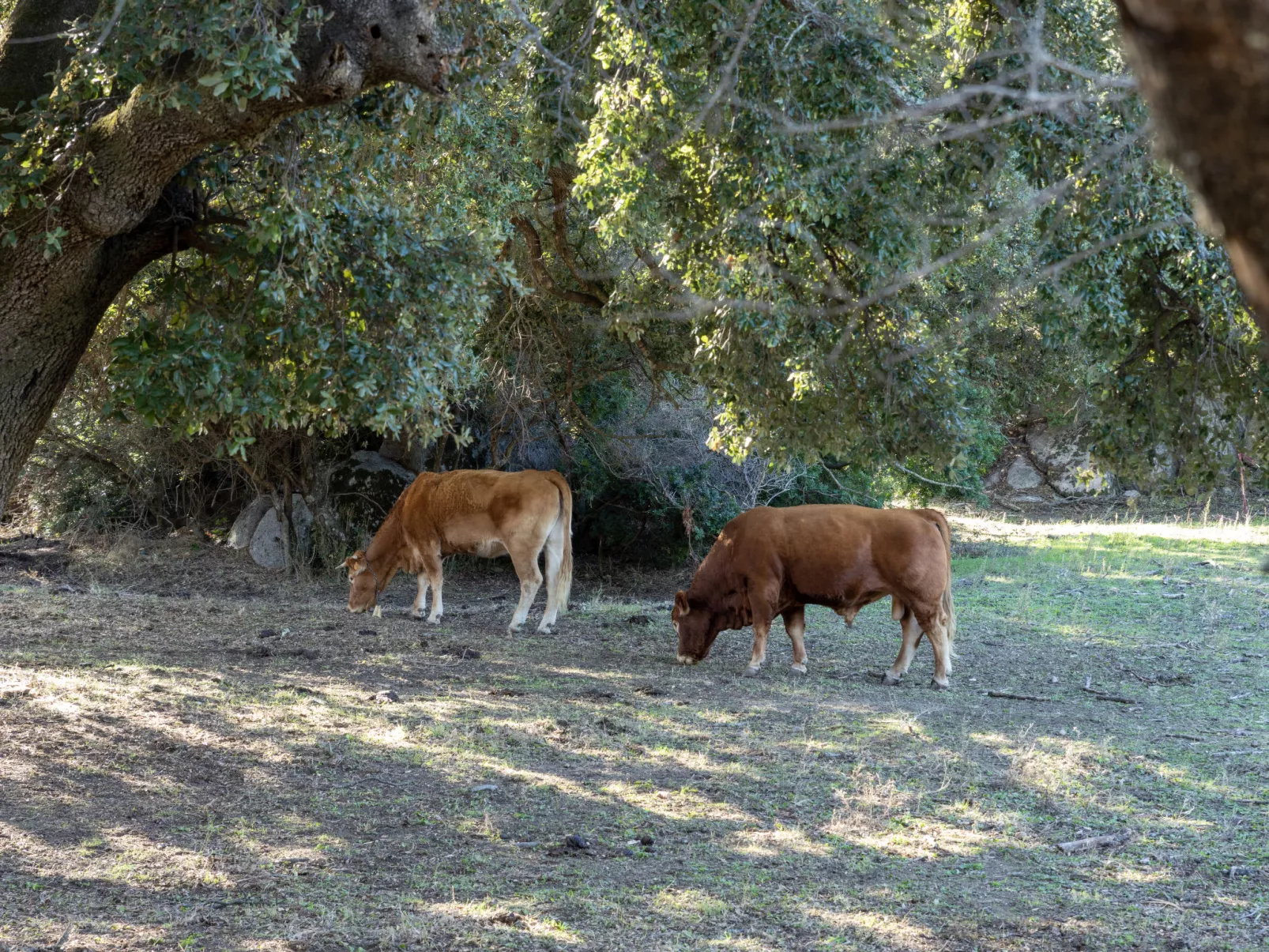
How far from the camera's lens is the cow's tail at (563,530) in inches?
517

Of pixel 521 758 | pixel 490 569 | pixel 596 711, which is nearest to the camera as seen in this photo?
pixel 521 758

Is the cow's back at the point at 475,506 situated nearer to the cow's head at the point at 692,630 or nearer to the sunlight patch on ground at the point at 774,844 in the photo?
the cow's head at the point at 692,630

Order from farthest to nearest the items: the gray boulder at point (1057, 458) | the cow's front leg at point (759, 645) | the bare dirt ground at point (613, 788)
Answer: the gray boulder at point (1057, 458)
the cow's front leg at point (759, 645)
the bare dirt ground at point (613, 788)

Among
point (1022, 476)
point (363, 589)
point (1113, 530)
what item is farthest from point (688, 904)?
point (1022, 476)

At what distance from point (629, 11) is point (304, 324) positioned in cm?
288

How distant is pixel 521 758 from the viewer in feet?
24.2

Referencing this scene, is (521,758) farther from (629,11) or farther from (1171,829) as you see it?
(629,11)

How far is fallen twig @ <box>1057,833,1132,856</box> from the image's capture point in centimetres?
598

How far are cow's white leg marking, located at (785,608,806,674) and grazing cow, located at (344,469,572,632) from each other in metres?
2.88

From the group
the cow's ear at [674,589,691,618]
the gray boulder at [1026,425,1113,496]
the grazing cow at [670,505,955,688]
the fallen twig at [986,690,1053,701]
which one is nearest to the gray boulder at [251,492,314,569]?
the cow's ear at [674,589,691,618]

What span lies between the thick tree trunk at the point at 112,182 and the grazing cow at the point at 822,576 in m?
5.60

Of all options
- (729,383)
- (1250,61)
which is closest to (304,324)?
(729,383)

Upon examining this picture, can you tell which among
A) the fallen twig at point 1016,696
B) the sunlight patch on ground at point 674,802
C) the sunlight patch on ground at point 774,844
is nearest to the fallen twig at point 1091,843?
the sunlight patch on ground at point 774,844

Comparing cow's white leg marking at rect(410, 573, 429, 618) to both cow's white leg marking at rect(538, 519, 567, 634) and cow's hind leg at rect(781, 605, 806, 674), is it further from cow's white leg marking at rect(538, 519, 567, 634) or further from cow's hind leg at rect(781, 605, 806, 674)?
cow's hind leg at rect(781, 605, 806, 674)
